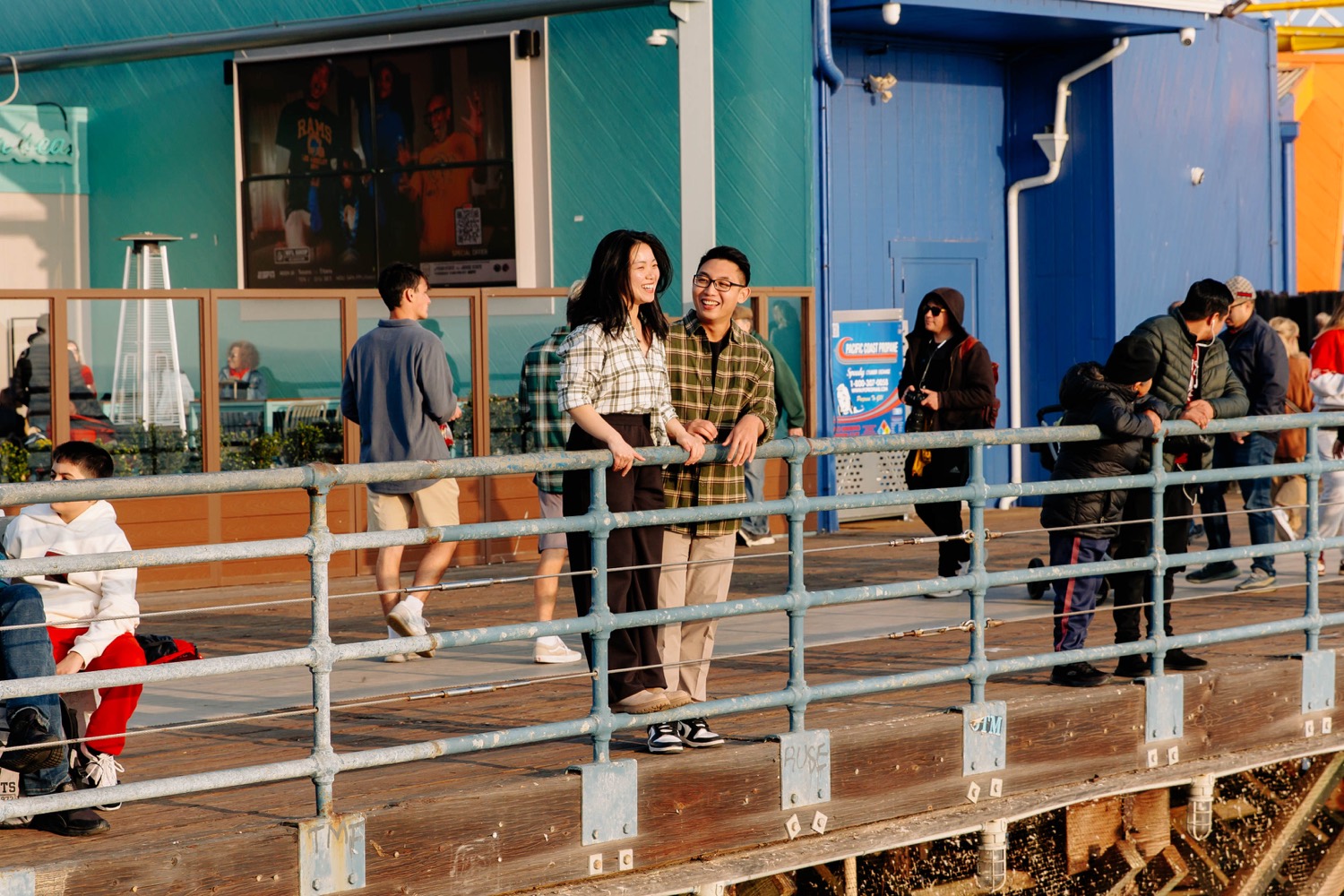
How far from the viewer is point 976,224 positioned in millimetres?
15883

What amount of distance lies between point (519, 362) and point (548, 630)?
8.16m

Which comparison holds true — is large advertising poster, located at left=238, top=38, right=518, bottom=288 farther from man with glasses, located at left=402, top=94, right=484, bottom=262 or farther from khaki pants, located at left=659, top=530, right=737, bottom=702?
khaki pants, located at left=659, top=530, right=737, bottom=702

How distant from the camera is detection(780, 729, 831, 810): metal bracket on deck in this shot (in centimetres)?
593

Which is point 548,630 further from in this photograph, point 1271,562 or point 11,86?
point 11,86

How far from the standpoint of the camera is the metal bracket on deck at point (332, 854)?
4.86 meters

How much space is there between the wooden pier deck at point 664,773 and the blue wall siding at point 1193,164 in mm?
7400

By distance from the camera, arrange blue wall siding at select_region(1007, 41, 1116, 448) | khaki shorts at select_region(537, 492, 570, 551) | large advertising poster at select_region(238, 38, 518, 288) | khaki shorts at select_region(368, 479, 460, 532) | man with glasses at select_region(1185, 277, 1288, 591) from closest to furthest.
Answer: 1. khaki shorts at select_region(537, 492, 570, 551)
2. khaki shorts at select_region(368, 479, 460, 532)
3. man with glasses at select_region(1185, 277, 1288, 591)
4. large advertising poster at select_region(238, 38, 518, 288)
5. blue wall siding at select_region(1007, 41, 1116, 448)

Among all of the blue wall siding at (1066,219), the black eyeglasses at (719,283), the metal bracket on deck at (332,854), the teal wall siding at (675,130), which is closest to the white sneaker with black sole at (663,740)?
the metal bracket on deck at (332,854)

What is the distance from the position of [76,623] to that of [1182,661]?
15.2ft

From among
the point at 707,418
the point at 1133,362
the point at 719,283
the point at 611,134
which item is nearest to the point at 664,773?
the point at 707,418

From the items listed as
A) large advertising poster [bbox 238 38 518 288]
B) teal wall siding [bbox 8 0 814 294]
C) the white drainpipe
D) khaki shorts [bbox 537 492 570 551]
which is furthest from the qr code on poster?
khaki shorts [bbox 537 492 570 551]

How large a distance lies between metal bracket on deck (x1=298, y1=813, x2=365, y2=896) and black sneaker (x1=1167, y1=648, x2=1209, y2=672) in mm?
4082

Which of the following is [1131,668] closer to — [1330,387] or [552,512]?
[552,512]

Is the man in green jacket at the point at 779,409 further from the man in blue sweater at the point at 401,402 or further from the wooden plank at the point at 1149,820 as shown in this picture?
the wooden plank at the point at 1149,820
